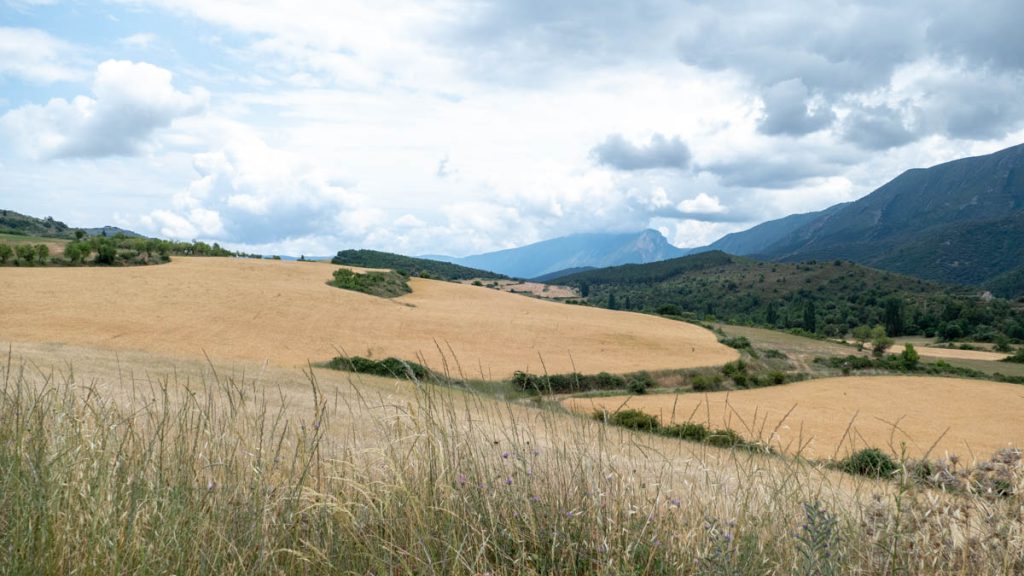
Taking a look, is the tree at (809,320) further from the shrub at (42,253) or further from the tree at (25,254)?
the tree at (25,254)

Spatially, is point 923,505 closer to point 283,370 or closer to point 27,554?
point 27,554

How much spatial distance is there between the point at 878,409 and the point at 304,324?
122 ft

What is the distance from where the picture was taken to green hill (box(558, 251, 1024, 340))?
319ft

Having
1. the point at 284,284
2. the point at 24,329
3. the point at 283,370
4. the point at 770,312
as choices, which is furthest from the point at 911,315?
the point at 24,329

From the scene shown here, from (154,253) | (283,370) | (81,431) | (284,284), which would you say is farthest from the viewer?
(154,253)

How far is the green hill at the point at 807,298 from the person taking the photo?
9738cm

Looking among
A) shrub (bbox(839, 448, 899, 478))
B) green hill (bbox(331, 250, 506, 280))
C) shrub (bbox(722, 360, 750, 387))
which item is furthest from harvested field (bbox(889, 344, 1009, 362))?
green hill (bbox(331, 250, 506, 280))

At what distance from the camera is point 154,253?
76.8 meters

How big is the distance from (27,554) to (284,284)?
6654cm

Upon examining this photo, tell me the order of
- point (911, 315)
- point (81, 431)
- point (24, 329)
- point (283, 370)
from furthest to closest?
point (911, 315), point (24, 329), point (283, 370), point (81, 431)

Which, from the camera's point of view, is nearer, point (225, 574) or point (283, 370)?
point (225, 574)

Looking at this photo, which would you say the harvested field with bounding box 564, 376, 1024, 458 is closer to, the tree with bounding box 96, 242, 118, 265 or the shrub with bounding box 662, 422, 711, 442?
the shrub with bounding box 662, 422, 711, 442

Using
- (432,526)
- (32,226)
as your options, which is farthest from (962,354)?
(32,226)

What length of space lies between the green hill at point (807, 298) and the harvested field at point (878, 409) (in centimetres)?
4550
